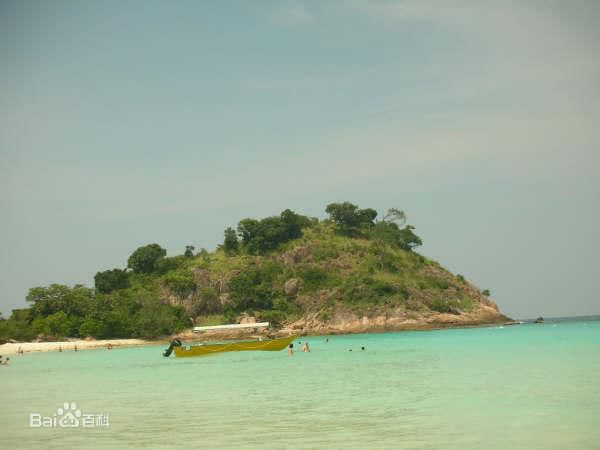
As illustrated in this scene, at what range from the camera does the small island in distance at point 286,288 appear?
8800 cm

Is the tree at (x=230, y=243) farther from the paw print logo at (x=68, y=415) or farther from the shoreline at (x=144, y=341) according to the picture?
the paw print logo at (x=68, y=415)

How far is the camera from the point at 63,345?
7256 cm

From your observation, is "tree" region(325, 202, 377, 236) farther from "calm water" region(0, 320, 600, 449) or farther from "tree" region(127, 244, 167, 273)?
"calm water" region(0, 320, 600, 449)

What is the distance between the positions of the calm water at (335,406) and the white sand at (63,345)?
3696 centimetres

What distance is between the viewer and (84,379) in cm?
3212

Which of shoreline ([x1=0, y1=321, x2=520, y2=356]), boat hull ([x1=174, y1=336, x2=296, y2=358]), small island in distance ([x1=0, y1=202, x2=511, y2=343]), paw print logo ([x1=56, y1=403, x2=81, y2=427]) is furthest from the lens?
small island in distance ([x1=0, y1=202, x2=511, y2=343])

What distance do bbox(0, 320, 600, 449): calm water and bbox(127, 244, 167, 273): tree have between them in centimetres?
7498

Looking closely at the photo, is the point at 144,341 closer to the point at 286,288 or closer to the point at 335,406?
the point at 286,288

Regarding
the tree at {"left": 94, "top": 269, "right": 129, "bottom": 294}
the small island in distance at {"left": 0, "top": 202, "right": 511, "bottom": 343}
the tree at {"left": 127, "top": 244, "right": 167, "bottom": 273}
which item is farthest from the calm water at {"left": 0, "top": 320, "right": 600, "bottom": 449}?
the tree at {"left": 127, "top": 244, "right": 167, "bottom": 273}

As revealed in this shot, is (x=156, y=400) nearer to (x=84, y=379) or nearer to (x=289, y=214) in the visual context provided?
(x=84, y=379)

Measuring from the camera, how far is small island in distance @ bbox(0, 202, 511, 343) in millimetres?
88000

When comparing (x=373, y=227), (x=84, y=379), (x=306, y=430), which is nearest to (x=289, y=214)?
(x=373, y=227)

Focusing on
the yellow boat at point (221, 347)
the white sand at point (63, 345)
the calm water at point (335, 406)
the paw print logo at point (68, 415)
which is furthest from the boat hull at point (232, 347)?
the white sand at point (63, 345)

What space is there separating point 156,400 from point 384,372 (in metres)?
11.2
